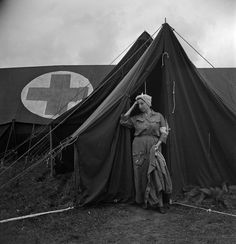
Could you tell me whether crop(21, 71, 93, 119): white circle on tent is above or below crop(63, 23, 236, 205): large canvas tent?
above

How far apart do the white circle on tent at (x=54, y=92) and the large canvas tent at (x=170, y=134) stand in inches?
115

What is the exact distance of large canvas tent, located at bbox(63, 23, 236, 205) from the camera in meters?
4.58

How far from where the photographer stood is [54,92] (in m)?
8.27

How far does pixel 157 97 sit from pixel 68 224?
219cm

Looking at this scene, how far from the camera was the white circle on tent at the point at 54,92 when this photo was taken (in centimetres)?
797

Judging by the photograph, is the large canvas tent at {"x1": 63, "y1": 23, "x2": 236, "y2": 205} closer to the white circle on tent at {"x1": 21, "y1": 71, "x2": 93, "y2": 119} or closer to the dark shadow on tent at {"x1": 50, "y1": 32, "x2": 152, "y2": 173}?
the dark shadow on tent at {"x1": 50, "y1": 32, "x2": 152, "y2": 173}

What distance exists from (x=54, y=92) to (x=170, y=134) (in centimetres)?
404

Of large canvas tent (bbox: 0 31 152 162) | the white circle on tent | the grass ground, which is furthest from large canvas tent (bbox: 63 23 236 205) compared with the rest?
the white circle on tent

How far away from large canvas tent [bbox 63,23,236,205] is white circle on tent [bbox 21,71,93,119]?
9.62 ft

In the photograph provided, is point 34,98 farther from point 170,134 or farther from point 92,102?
point 170,134

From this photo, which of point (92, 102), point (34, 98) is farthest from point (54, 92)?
point (92, 102)

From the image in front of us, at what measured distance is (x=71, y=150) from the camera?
5.88m

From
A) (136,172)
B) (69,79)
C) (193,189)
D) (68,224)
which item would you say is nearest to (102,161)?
(136,172)

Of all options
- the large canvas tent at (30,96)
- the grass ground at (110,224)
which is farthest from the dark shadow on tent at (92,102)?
the large canvas tent at (30,96)
